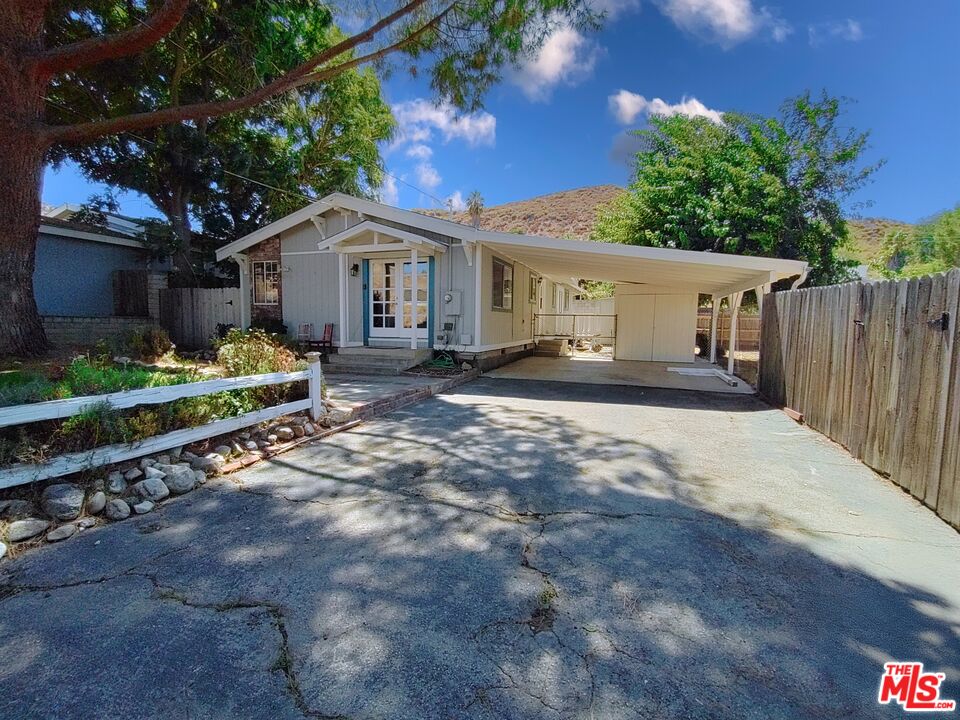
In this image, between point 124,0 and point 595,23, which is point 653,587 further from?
point 124,0

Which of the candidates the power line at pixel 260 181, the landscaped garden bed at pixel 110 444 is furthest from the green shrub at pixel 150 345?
the landscaped garden bed at pixel 110 444

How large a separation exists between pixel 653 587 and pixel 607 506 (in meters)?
1.00

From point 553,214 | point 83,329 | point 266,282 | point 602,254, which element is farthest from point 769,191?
point 553,214

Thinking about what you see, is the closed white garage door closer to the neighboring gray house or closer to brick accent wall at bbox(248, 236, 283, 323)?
brick accent wall at bbox(248, 236, 283, 323)

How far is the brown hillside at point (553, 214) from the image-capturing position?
2233 inches

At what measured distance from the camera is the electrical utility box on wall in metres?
9.63

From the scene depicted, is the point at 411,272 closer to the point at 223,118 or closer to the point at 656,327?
the point at 656,327

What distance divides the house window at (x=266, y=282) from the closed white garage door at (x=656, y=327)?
33.1 ft

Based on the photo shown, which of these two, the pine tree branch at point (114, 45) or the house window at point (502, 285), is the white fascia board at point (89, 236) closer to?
the pine tree branch at point (114, 45)

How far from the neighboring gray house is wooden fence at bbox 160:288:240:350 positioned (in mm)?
479

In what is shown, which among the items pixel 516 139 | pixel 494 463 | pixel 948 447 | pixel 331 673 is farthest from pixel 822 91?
pixel 331 673

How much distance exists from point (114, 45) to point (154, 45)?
84.0 inches

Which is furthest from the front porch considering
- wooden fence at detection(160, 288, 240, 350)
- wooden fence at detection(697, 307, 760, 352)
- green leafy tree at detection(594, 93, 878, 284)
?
wooden fence at detection(697, 307, 760, 352)

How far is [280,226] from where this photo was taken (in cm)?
1097
